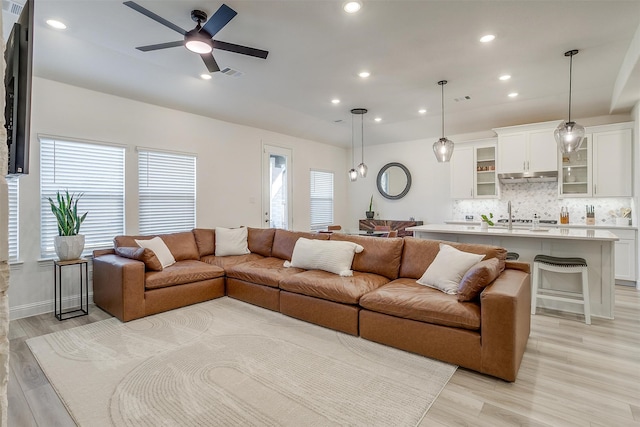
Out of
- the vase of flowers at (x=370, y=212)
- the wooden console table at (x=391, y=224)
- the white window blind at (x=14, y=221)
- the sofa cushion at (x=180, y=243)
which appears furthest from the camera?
the vase of flowers at (x=370, y=212)

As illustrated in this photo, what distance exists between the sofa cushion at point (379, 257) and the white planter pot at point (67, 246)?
3.16 m

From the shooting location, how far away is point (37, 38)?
314cm

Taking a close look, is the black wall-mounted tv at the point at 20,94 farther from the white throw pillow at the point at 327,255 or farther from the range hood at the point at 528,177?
the range hood at the point at 528,177

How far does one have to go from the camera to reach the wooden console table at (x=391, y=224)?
23.2 feet

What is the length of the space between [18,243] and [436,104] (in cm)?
582

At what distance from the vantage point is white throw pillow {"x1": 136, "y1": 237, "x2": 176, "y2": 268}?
3.99 metres

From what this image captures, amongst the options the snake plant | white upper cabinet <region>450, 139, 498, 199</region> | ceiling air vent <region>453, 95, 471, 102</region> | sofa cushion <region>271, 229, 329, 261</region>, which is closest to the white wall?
the snake plant

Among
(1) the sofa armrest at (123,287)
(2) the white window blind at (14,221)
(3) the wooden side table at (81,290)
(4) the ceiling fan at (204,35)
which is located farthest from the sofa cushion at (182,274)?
(4) the ceiling fan at (204,35)

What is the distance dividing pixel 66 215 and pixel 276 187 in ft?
11.9

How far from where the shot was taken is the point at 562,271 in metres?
3.41

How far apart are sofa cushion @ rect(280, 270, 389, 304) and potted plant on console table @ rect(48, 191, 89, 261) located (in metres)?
2.36

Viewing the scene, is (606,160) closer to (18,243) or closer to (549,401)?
(549,401)

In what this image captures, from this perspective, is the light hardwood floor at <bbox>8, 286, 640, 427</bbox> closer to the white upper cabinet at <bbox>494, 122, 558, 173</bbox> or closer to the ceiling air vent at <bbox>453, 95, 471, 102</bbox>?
the white upper cabinet at <bbox>494, 122, 558, 173</bbox>

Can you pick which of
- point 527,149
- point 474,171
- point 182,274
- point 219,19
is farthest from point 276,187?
point 527,149
